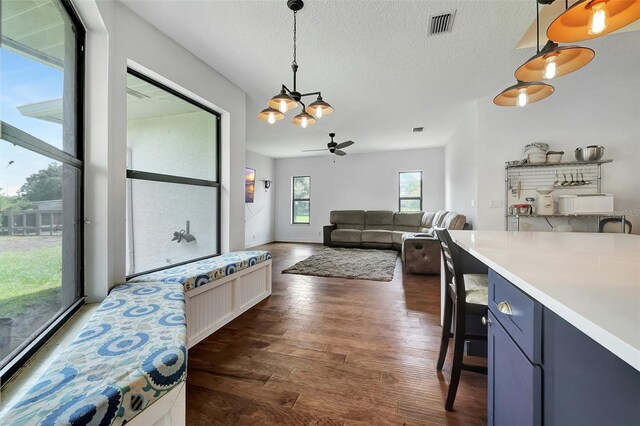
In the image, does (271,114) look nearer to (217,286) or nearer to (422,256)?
(217,286)

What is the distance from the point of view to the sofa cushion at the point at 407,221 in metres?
6.58

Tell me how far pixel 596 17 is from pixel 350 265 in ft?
13.1

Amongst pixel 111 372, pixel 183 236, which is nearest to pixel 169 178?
pixel 183 236

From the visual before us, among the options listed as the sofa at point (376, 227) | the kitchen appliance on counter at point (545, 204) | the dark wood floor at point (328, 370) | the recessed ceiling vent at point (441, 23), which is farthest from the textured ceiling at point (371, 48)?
the sofa at point (376, 227)

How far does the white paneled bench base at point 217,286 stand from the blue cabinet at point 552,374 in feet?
6.17

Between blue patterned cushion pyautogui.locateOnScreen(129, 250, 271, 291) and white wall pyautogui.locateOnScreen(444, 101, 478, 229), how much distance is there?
3.28 m

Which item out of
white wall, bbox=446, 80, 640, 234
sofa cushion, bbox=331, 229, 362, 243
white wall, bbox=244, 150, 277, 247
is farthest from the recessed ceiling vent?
white wall, bbox=244, 150, 277, 247

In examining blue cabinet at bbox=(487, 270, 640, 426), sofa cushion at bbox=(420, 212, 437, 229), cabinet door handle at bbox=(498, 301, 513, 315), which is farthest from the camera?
sofa cushion at bbox=(420, 212, 437, 229)

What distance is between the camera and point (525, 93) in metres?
1.78

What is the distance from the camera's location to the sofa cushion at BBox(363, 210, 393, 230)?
22.5ft

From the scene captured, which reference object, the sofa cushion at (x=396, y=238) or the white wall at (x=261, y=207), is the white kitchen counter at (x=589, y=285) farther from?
the white wall at (x=261, y=207)

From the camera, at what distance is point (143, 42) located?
2082 mm

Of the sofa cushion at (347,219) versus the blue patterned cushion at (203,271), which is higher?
the sofa cushion at (347,219)

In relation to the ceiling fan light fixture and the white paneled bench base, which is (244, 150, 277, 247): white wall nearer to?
the white paneled bench base
